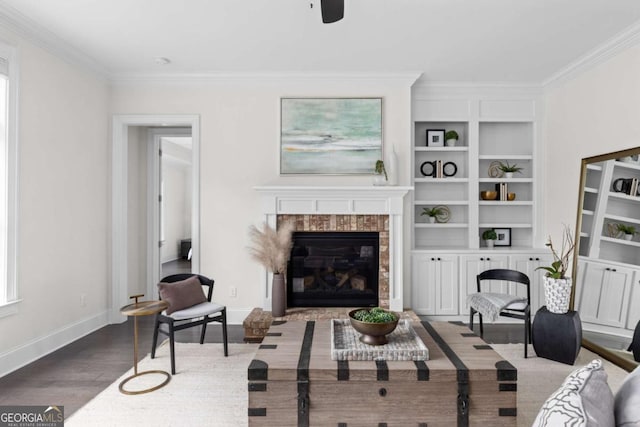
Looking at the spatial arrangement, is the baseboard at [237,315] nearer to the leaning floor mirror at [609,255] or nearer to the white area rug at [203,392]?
the white area rug at [203,392]

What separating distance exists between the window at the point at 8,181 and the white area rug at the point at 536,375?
3.69 meters

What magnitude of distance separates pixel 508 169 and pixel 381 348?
3.20 meters

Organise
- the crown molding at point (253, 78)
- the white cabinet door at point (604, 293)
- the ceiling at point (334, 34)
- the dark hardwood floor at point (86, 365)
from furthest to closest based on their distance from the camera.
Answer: the crown molding at point (253, 78), the white cabinet door at point (604, 293), the ceiling at point (334, 34), the dark hardwood floor at point (86, 365)

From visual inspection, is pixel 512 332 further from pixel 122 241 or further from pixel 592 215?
pixel 122 241

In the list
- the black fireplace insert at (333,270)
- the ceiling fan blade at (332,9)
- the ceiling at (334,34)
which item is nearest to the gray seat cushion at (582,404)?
the ceiling fan blade at (332,9)

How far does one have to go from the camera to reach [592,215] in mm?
3422

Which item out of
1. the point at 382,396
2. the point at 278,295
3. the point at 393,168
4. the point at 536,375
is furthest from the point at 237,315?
the point at 536,375

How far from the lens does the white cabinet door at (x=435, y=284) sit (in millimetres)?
4066

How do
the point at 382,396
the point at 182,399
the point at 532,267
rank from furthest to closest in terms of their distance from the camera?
the point at 532,267
the point at 182,399
the point at 382,396

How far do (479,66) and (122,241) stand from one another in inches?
168

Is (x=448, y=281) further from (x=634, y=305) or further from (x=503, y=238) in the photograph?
(x=634, y=305)

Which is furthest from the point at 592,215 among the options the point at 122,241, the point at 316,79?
the point at 122,241

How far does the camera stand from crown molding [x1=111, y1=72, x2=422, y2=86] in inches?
155

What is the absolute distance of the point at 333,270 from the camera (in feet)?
13.3
